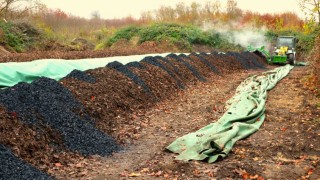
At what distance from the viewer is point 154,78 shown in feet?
38.4

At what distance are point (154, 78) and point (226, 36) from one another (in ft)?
85.7

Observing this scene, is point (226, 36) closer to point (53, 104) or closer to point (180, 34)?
point (180, 34)

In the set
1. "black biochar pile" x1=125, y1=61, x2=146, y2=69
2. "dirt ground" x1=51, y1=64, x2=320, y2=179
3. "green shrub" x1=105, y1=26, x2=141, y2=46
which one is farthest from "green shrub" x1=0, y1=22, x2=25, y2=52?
"dirt ground" x1=51, y1=64, x2=320, y2=179

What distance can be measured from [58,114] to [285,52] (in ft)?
74.6

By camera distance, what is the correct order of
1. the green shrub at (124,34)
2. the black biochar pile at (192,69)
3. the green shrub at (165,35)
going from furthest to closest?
Answer: the green shrub at (124,34)
the green shrub at (165,35)
the black biochar pile at (192,69)

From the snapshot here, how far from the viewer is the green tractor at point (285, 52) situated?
25.7m

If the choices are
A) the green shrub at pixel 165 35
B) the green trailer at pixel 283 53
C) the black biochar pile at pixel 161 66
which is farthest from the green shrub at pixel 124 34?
the black biochar pile at pixel 161 66

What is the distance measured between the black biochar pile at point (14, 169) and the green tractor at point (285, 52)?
23208mm

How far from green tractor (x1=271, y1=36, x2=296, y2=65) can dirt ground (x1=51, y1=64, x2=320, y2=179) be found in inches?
623

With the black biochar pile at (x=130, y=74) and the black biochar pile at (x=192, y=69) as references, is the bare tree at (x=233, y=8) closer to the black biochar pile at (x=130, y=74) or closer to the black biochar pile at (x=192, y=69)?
the black biochar pile at (x=192, y=69)

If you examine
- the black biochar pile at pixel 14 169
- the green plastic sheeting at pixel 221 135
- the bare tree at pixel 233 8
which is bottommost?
the green plastic sheeting at pixel 221 135

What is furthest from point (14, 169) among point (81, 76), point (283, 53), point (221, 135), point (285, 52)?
point (285, 52)

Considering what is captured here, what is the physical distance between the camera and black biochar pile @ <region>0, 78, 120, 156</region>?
19.8 feet

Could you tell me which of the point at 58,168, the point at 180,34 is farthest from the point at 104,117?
the point at 180,34
